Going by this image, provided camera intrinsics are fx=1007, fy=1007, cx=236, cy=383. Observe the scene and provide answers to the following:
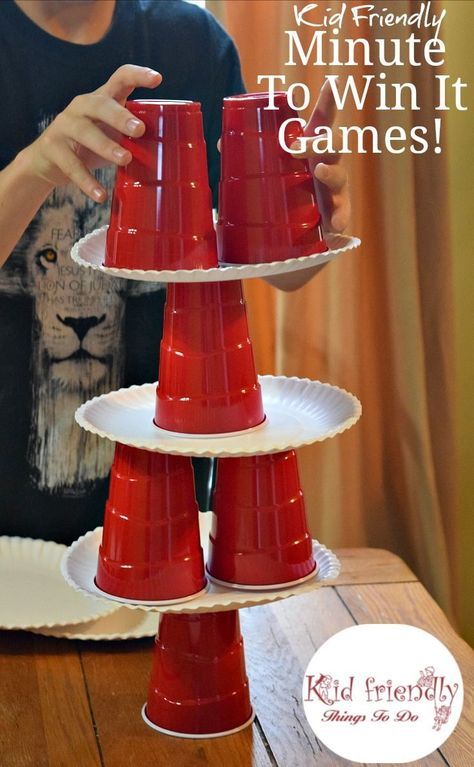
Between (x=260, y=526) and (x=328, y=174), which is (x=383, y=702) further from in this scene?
(x=328, y=174)

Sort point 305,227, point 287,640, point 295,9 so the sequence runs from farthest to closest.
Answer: point 295,9 < point 287,640 < point 305,227

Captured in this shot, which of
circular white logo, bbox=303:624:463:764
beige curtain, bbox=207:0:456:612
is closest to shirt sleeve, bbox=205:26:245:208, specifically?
beige curtain, bbox=207:0:456:612

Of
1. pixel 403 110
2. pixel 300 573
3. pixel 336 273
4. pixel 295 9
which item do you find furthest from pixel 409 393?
pixel 300 573

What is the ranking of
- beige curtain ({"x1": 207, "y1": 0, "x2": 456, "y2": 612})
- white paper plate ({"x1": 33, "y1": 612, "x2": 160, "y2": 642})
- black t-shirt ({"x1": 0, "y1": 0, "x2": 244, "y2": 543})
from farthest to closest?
beige curtain ({"x1": 207, "y1": 0, "x2": 456, "y2": 612}) < black t-shirt ({"x1": 0, "y1": 0, "x2": 244, "y2": 543}) < white paper plate ({"x1": 33, "y1": 612, "x2": 160, "y2": 642})

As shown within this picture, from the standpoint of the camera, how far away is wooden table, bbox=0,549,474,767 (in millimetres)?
863

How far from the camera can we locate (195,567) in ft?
2.81

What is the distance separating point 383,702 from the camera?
87cm

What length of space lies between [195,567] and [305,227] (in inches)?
11.8

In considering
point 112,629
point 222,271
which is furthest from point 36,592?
point 222,271

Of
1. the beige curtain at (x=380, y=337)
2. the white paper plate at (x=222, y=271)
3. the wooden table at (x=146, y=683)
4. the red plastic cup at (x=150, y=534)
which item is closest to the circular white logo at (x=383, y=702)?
the wooden table at (x=146, y=683)

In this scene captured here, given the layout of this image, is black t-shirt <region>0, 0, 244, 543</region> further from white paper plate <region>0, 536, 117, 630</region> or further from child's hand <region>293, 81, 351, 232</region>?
child's hand <region>293, 81, 351, 232</region>

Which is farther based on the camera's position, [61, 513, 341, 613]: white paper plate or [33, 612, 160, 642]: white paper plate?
[33, 612, 160, 642]: white paper plate

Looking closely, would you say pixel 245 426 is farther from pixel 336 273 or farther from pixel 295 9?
pixel 295 9

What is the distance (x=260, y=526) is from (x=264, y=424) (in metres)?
0.09
